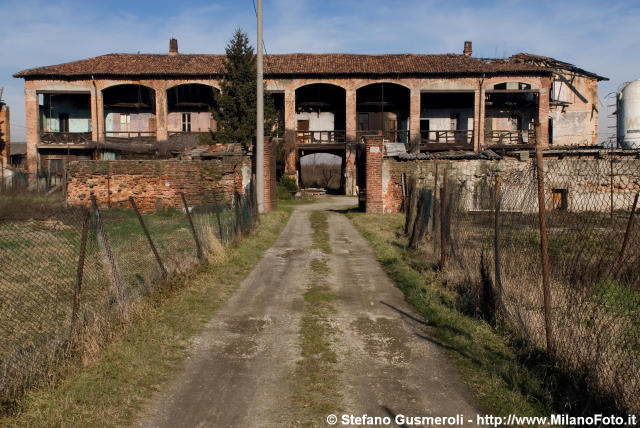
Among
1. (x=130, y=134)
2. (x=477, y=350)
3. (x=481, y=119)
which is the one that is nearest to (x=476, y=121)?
(x=481, y=119)

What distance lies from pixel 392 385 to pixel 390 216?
51.0ft

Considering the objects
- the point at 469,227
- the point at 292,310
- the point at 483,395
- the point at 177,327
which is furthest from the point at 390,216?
the point at 483,395

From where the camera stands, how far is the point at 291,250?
12.4m

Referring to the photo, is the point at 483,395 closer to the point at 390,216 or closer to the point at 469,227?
the point at 469,227

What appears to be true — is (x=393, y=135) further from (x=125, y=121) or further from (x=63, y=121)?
(x=63, y=121)

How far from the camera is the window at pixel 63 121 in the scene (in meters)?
40.4

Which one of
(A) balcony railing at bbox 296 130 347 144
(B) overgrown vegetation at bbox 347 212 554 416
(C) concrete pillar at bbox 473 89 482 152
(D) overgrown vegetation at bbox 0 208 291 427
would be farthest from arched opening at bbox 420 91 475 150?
(D) overgrown vegetation at bbox 0 208 291 427

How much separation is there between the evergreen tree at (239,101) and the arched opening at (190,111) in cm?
677

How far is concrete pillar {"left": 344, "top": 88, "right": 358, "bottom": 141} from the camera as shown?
37.7 m

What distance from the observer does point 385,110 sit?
4072 centimetres

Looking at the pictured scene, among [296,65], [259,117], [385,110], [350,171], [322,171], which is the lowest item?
[350,171]

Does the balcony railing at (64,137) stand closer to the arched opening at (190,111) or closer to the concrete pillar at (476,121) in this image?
the arched opening at (190,111)

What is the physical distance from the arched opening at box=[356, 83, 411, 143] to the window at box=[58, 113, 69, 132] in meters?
22.8

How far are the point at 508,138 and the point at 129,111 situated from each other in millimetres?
29345
